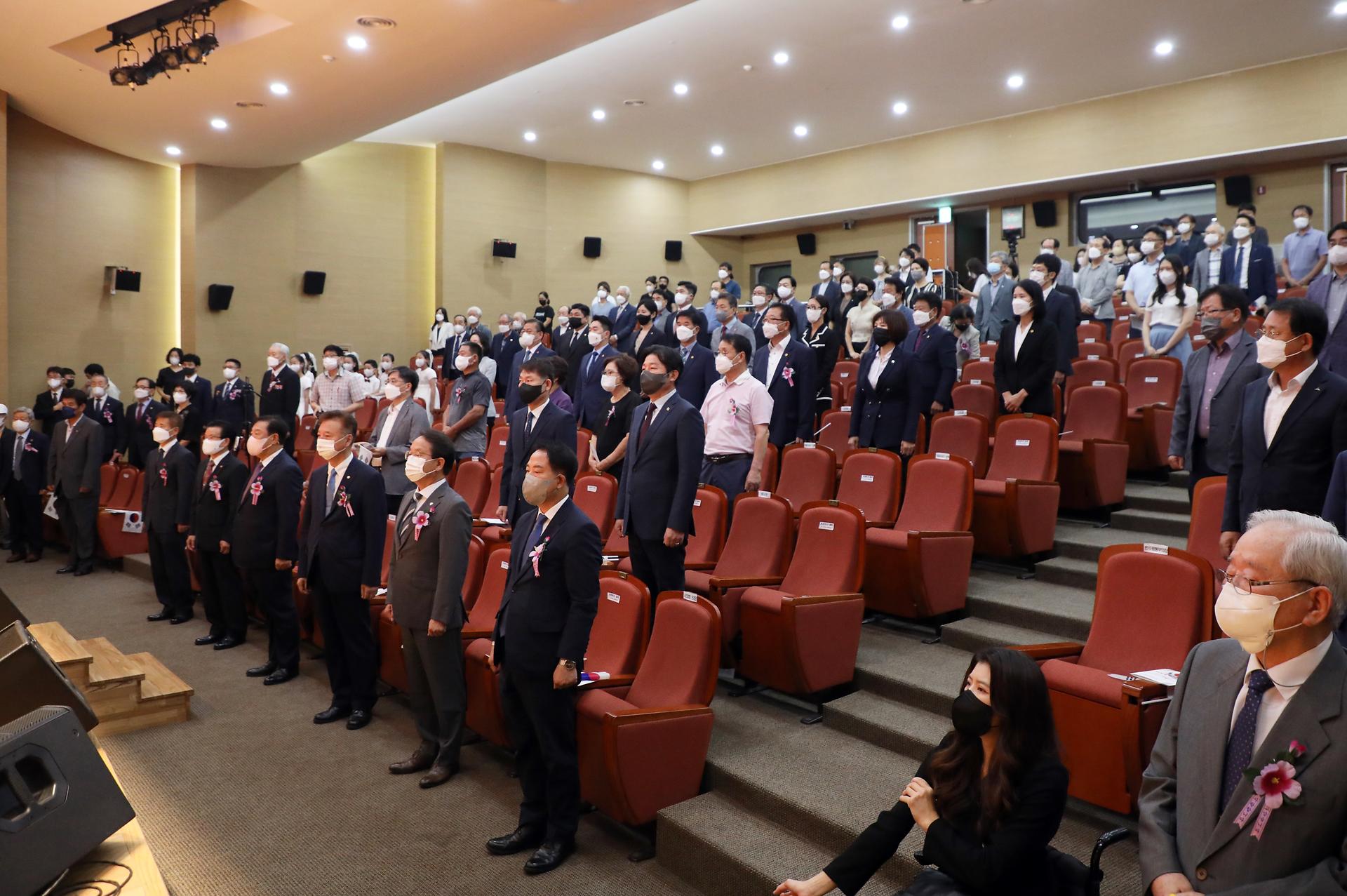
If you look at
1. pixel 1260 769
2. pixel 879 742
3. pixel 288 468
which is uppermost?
pixel 288 468

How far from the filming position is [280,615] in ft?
16.8

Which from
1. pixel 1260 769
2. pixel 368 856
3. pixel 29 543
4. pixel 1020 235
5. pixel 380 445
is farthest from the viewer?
pixel 1020 235

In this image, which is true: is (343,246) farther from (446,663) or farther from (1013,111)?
(446,663)

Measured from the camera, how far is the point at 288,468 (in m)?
5.07

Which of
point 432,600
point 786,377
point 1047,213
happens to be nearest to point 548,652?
point 432,600

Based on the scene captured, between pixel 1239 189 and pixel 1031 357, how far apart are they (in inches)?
313

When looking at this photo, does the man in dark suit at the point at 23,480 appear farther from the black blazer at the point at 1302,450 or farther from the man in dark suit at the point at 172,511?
the black blazer at the point at 1302,450

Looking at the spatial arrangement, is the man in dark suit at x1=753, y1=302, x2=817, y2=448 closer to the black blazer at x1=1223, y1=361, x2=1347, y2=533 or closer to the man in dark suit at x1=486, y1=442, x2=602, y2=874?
the man in dark suit at x1=486, y1=442, x2=602, y2=874

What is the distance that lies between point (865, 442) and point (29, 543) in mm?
8091

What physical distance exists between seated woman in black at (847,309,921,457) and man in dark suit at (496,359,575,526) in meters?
1.85

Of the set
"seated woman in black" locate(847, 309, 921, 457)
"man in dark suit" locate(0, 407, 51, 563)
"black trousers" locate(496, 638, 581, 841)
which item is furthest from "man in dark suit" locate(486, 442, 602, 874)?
"man in dark suit" locate(0, 407, 51, 563)

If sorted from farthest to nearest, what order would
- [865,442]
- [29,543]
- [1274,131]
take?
[1274,131]
[29,543]
[865,442]

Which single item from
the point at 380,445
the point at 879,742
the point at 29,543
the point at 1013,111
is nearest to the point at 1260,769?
the point at 879,742

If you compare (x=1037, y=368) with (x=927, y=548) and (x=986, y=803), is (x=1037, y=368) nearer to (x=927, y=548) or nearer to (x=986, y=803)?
(x=927, y=548)
